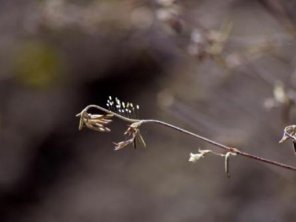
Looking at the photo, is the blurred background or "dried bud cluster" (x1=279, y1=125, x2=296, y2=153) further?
the blurred background

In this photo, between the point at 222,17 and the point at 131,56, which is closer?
the point at 222,17

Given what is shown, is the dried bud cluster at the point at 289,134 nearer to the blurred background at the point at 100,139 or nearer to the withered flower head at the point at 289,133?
the withered flower head at the point at 289,133

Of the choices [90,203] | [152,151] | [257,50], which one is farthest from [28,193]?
[257,50]

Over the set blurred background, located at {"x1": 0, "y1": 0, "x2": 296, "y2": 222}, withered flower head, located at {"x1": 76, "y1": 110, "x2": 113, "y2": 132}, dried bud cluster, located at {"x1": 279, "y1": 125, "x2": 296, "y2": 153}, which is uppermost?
withered flower head, located at {"x1": 76, "y1": 110, "x2": 113, "y2": 132}

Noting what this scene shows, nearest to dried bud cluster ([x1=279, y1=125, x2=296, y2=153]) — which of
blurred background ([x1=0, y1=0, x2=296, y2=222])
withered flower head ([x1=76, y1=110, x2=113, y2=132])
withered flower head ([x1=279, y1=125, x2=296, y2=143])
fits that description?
withered flower head ([x1=279, y1=125, x2=296, y2=143])

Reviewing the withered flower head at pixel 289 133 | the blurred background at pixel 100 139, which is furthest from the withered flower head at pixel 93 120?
the blurred background at pixel 100 139

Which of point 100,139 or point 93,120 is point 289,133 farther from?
point 100,139

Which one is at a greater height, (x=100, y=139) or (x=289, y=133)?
(x=289, y=133)

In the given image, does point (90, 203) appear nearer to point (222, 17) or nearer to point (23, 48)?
point (23, 48)

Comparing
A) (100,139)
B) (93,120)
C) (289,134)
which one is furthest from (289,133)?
(100,139)

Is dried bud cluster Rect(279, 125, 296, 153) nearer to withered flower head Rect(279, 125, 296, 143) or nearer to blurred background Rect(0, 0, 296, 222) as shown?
withered flower head Rect(279, 125, 296, 143)

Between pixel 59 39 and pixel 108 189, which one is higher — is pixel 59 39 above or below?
above
